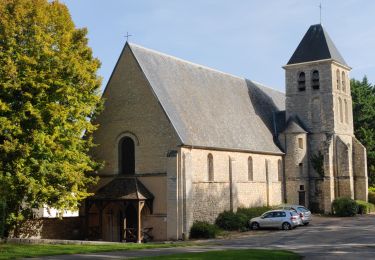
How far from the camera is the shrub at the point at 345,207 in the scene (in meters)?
41.2

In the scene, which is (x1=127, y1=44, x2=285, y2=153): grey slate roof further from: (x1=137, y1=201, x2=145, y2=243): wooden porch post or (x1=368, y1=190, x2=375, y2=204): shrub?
(x1=368, y1=190, x2=375, y2=204): shrub

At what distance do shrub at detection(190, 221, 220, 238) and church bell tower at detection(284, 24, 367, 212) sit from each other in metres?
14.4

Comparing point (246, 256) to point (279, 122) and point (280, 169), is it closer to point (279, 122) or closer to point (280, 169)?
point (280, 169)

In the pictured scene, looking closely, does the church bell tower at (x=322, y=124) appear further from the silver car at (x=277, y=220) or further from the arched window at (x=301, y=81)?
the silver car at (x=277, y=220)

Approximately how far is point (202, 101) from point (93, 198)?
1084 cm

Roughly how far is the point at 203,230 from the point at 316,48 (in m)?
24.4

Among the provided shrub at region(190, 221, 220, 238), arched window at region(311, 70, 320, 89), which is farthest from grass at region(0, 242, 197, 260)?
arched window at region(311, 70, 320, 89)

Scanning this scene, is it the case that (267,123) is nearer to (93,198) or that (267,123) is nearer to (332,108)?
(332,108)

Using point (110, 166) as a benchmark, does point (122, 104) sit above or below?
above

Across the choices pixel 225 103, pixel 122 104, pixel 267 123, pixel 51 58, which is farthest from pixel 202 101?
pixel 51 58

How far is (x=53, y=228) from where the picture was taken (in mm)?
31719

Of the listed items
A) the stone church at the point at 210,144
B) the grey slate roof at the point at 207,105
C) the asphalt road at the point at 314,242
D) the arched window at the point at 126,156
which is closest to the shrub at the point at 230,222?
the stone church at the point at 210,144

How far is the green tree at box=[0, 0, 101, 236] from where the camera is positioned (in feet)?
82.9

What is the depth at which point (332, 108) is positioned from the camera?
44844 millimetres
